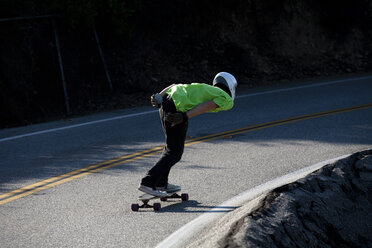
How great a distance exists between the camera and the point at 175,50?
17328 millimetres

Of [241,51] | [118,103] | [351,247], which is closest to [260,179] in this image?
[351,247]

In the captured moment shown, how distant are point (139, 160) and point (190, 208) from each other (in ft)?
7.75

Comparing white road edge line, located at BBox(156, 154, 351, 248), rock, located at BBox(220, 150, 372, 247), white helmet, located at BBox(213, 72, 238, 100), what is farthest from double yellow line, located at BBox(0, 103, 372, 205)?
rock, located at BBox(220, 150, 372, 247)

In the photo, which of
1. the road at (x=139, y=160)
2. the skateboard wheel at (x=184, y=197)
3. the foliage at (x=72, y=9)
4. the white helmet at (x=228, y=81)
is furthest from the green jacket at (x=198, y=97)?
the foliage at (x=72, y=9)

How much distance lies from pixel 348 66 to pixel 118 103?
814cm

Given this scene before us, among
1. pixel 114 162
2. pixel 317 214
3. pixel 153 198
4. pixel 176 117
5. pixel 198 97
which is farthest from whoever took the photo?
pixel 114 162

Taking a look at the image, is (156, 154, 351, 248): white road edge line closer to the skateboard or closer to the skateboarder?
the skateboard

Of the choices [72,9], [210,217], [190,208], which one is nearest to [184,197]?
[190,208]

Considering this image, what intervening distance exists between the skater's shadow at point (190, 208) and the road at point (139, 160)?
14mm

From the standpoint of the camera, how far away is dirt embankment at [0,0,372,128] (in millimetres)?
14195

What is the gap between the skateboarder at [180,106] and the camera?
19.7 feet

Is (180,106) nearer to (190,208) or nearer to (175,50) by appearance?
(190,208)

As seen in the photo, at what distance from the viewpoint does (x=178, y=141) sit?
632 cm

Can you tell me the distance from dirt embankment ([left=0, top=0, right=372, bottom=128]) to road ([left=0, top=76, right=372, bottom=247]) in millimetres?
2333
